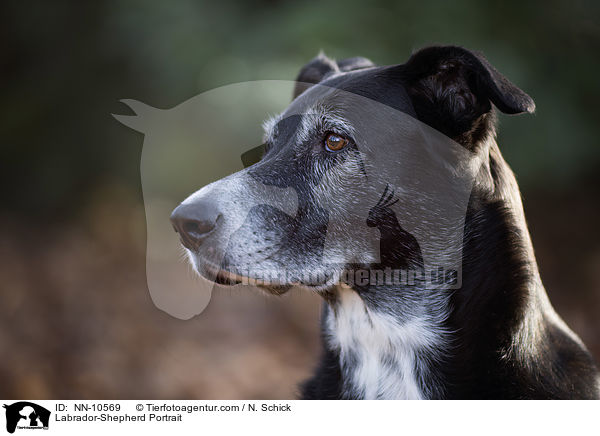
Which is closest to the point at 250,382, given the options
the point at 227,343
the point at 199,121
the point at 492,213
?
the point at 227,343

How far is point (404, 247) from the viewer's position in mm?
2406

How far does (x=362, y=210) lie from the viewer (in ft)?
7.77

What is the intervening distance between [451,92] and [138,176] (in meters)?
3.92

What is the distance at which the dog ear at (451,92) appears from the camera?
2.24 metres

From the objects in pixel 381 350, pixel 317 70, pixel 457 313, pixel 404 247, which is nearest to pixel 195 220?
pixel 404 247

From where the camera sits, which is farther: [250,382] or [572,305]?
[572,305]

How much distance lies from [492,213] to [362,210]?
1.72 feet

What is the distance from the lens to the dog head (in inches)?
89.7

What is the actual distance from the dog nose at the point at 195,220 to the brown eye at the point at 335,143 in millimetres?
566
